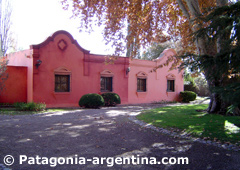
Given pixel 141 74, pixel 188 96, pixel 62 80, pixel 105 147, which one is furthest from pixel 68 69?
pixel 188 96

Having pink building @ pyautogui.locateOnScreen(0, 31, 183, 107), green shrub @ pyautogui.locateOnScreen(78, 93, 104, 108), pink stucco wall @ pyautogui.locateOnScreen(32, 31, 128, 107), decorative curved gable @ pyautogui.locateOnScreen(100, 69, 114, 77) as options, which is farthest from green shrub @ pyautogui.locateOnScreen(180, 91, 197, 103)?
green shrub @ pyautogui.locateOnScreen(78, 93, 104, 108)

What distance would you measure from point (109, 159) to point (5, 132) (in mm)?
4016

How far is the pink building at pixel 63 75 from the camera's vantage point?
14.5m

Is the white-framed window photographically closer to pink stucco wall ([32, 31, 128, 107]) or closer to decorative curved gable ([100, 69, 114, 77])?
pink stucco wall ([32, 31, 128, 107])

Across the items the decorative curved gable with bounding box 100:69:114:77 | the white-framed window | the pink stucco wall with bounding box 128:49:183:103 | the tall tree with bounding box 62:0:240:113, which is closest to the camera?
the tall tree with bounding box 62:0:240:113

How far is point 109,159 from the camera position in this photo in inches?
177

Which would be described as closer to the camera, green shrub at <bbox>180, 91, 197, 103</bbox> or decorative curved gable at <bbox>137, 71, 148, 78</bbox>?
decorative curved gable at <bbox>137, 71, 148, 78</bbox>

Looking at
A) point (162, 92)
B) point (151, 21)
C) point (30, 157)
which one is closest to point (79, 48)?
point (151, 21)

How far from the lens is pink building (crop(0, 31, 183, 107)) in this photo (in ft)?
47.4

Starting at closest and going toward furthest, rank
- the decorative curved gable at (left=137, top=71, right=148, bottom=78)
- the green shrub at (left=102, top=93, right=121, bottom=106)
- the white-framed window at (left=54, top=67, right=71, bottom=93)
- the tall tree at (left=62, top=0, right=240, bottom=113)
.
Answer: the tall tree at (left=62, top=0, right=240, bottom=113) → the white-framed window at (left=54, top=67, right=71, bottom=93) → the green shrub at (left=102, top=93, right=121, bottom=106) → the decorative curved gable at (left=137, top=71, right=148, bottom=78)

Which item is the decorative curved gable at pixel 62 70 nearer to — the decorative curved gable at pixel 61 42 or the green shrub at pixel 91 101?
the decorative curved gable at pixel 61 42

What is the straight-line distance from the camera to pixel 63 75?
51.4ft

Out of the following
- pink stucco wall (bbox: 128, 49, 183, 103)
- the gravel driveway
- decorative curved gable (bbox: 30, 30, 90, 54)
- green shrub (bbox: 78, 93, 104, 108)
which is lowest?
the gravel driveway

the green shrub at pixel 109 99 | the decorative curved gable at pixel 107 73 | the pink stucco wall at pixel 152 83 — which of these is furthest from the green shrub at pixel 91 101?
the pink stucco wall at pixel 152 83
